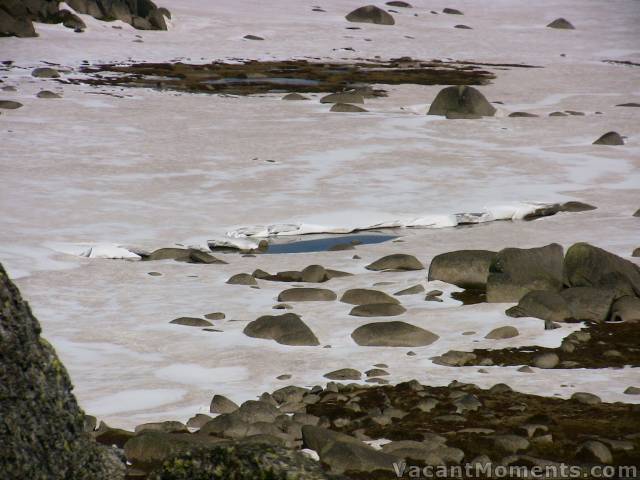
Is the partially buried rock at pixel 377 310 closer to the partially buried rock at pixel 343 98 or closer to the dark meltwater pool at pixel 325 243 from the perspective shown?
the dark meltwater pool at pixel 325 243

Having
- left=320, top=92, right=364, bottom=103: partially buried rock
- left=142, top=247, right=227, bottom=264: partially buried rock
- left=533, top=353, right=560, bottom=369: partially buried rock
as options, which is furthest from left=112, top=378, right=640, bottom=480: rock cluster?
left=320, top=92, right=364, bottom=103: partially buried rock

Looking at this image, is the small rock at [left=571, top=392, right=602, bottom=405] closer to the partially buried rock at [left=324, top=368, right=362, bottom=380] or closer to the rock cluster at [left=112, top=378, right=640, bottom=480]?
the rock cluster at [left=112, top=378, right=640, bottom=480]

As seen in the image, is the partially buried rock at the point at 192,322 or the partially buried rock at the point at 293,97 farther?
the partially buried rock at the point at 293,97

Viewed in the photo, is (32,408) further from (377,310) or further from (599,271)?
(599,271)

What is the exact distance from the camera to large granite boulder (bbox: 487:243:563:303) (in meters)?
8.47

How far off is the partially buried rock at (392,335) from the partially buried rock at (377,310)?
1.77 ft

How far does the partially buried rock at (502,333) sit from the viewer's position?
7.56 meters

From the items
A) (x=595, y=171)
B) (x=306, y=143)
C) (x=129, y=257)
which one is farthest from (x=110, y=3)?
(x=129, y=257)

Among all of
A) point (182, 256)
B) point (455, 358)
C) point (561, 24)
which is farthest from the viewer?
point (561, 24)

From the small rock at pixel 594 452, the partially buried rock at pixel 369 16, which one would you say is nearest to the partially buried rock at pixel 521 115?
the small rock at pixel 594 452

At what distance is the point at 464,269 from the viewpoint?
9.01 metres

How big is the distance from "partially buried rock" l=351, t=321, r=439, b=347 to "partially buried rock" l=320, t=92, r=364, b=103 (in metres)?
13.8

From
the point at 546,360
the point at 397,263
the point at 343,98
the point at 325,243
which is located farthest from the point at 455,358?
the point at 343,98

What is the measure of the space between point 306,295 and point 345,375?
2.03m
